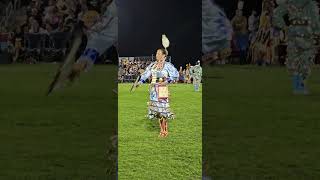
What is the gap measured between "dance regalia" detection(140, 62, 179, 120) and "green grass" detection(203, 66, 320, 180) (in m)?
1.13

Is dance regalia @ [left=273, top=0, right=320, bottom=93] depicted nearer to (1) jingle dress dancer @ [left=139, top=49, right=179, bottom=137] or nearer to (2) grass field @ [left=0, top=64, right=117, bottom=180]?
(2) grass field @ [left=0, top=64, right=117, bottom=180]

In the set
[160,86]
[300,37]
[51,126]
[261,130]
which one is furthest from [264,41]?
[160,86]

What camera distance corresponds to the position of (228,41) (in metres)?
15.9

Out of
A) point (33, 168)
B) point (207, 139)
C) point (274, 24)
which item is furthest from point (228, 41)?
point (33, 168)

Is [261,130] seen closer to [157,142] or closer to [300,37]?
[157,142]

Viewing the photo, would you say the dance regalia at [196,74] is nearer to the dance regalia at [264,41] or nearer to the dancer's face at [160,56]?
the dancer's face at [160,56]

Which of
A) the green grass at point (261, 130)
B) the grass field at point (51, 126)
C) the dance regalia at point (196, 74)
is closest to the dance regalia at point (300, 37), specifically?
the green grass at point (261, 130)

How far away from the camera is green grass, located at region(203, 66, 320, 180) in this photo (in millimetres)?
6340

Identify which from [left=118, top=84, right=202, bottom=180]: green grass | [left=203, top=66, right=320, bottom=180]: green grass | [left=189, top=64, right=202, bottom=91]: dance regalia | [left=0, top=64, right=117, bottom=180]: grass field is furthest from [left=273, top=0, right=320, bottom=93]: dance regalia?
[left=118, top=84, right=202, bottom=180]: green grass

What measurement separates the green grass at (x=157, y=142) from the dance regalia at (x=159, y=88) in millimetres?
88

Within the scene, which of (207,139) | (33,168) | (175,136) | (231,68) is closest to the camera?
(175,136)

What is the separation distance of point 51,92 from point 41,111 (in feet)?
12.5

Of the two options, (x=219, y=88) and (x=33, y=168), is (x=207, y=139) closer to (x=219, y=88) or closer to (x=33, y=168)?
(x=33, y=168)

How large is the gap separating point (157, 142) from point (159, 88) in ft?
1.56
